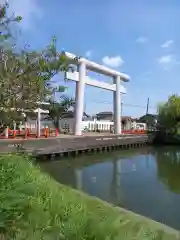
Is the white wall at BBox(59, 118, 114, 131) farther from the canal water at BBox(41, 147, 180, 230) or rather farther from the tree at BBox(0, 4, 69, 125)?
the tree at BBox(0, 4, 69, 125)

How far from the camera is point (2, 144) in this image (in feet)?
69.0

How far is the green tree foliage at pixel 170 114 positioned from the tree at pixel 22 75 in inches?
1629

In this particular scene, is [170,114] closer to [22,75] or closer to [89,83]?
[89,83]

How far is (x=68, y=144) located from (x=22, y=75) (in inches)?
911

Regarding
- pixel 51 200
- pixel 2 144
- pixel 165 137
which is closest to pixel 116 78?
pixel 165 137

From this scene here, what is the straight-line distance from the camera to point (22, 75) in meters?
4.66

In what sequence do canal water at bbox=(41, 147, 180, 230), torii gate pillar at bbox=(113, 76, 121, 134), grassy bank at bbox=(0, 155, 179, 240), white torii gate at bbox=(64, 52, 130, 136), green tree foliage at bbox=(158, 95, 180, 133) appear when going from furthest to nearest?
1. green tree foliage at bbox=(158, 95, 180, 133)
2. torii gate pillar at bbox=(113, 76, 121, 134)
3. white torii gate at bbox=(64, 52, 130, 136)
4. canal water at bbox=(41, 147, 180, 230)
5. grassy bank at bbox=(0, 155, 179, 240)

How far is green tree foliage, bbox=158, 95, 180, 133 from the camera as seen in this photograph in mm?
45594

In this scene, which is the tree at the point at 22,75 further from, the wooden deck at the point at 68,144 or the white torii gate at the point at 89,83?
the white torii gate at the point at 89,83

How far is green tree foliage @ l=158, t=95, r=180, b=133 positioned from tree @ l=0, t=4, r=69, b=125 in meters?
41.4

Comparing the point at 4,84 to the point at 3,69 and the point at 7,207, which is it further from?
the point at 7,207

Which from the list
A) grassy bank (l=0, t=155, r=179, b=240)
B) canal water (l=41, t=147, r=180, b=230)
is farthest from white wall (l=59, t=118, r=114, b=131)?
grassy bank (l=0, t=155, r=179, b=240)

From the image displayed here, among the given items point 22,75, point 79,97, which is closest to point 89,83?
point 79,97

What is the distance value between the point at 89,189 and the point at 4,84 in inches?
419
